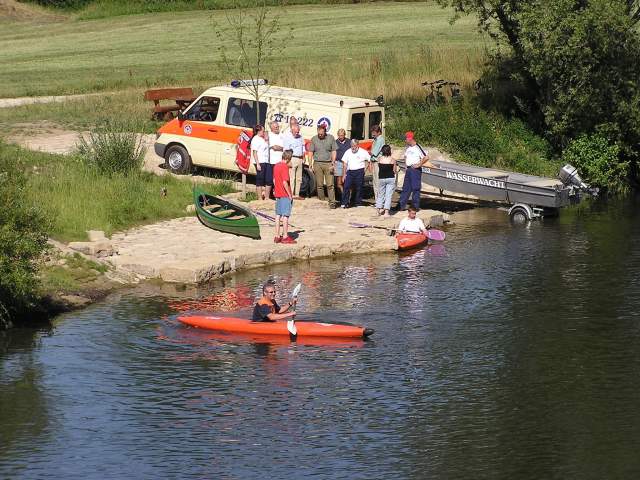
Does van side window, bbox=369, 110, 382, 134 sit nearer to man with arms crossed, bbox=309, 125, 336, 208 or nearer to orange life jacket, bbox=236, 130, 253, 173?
man with arms crossed, bbox=309, 125, 336, 208

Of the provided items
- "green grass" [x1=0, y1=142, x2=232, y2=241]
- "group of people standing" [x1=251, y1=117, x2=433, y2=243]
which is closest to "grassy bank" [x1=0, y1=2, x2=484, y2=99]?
"group of people standing" [x1=251, y1=117, x2=433, y2=243]

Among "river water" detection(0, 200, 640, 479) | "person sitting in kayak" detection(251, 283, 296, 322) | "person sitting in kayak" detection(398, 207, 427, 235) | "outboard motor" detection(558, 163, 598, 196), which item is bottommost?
"river water" detection(0, 200, 640, 479)

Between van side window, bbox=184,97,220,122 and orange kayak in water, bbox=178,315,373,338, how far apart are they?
11.2 m

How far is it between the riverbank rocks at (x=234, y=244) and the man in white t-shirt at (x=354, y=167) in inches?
22.0

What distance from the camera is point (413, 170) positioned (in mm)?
27641

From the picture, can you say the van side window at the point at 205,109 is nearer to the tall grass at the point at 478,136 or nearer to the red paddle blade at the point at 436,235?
the tall grass at the point at 478,136

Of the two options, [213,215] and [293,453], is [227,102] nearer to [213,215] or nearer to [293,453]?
[213,215]

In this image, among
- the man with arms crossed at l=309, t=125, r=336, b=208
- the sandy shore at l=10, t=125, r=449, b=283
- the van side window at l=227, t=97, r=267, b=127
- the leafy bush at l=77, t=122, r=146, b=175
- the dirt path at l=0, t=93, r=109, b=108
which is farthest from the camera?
the dirt path at l=0, t=93, r=109, b=108

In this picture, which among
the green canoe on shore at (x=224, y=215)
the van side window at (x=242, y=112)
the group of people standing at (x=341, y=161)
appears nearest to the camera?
the green canoe on shore at (x=224, y=215)

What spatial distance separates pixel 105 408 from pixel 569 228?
1514cm

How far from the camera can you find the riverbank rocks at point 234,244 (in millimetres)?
22484

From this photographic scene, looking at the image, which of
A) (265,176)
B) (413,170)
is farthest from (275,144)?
(413,170)

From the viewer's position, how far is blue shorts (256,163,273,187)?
90.7 feet

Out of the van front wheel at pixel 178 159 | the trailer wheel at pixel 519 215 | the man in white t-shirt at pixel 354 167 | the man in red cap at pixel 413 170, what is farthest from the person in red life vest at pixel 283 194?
the trailer wheel at pixel 519 215
